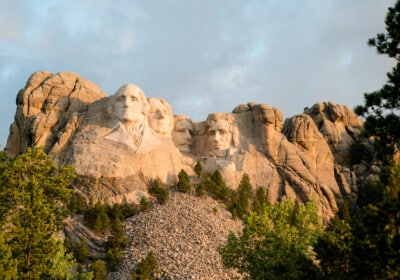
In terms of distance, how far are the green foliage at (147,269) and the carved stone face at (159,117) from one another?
55.8 ft

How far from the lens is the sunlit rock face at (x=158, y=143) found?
200 feet

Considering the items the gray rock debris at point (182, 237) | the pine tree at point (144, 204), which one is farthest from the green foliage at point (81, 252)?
the pine tree at point (144, 204)

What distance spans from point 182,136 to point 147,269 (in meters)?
21.1

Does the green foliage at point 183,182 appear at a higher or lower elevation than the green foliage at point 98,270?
higher

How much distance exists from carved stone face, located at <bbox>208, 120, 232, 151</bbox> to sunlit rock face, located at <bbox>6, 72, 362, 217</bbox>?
9cm

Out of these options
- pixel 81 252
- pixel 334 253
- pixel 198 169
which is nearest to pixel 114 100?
pixel 198 169

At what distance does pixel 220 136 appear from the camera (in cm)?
6769

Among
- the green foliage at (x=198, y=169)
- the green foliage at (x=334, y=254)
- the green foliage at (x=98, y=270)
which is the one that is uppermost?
the green foliage at (x=198, y=169)

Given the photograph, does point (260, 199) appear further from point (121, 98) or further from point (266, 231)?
point (266, 231)

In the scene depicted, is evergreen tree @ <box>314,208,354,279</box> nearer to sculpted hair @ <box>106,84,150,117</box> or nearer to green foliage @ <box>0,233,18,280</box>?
green foliage @ <box>0,233,18,280</box>

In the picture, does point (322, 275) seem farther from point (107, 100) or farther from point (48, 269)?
point (107, 100)

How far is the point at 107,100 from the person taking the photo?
215 feet

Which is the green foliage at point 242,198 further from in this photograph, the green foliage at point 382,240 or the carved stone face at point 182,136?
the green foliage at point 382,240

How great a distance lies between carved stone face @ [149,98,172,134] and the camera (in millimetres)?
65625
